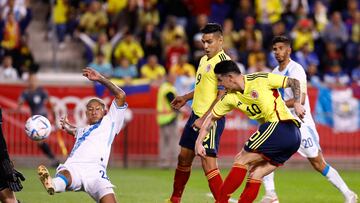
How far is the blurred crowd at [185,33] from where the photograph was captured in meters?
25.2

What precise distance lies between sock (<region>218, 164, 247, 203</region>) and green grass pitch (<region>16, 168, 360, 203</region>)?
244 cm

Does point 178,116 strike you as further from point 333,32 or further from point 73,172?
point 73,172

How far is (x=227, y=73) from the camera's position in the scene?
12164 mm

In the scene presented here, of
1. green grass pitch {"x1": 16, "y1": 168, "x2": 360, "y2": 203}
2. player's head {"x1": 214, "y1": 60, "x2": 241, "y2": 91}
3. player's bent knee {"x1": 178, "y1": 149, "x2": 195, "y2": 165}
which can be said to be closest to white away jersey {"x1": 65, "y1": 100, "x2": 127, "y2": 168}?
player's head {"x1": 214, "y1": 60, "x2": 241, "y2": 91}

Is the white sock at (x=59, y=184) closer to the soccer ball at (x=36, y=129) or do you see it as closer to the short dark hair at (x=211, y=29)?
the soccer ball at (x=36, y=129)

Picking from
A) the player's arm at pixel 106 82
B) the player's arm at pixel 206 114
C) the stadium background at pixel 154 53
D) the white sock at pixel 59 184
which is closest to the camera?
the white sock at pixel 59 184

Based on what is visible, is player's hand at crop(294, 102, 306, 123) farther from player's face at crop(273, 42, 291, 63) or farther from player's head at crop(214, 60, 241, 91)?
player's face at crop(273, 42, 291, 63)

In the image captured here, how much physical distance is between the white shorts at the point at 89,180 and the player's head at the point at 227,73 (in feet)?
6.05

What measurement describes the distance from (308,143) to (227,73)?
8.74ft

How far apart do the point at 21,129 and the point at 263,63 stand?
6139 millimetres

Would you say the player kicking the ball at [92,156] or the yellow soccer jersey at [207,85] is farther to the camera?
the yellow soccer jersey at [207,85]

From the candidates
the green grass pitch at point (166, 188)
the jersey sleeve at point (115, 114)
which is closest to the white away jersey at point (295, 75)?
the green grass pitch at point (166, 188)

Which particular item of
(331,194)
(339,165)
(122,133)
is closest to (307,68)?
(339,165)

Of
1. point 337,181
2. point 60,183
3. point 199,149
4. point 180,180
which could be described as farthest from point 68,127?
point 337,181
